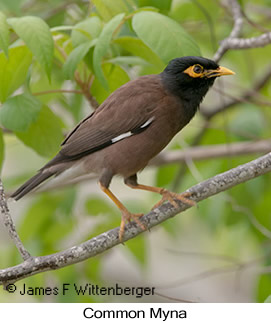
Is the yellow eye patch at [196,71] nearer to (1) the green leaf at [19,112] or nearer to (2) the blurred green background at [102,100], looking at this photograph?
(2) the blurred green background at [102,100]

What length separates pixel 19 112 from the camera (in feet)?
9.91

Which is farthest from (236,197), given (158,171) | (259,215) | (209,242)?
(209,242)

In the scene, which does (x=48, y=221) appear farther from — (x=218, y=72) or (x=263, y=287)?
(x=218, y=72)

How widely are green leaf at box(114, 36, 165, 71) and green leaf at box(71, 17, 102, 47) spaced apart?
14 cm

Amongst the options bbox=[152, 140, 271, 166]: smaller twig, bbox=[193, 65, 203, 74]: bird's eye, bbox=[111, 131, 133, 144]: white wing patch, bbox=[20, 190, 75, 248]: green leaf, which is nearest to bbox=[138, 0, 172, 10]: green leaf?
bbox=[193, 65, 203, 74]: bird's eye

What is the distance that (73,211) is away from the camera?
14.6 ft

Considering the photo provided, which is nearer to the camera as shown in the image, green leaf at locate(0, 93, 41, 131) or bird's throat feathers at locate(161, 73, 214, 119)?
green leaf at locate(0, 93, 41, 131)

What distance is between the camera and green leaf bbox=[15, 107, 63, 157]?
132 inches

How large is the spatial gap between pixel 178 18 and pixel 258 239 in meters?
1.76

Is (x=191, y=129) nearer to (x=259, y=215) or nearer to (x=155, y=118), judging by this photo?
(x=259, y=215)

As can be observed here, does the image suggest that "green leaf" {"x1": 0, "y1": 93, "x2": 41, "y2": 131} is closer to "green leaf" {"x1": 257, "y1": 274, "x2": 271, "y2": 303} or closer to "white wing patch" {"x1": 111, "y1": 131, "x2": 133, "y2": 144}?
"white wing patch" {"x1": 111, "y1": 131, "x2": 133, "y2": 144}

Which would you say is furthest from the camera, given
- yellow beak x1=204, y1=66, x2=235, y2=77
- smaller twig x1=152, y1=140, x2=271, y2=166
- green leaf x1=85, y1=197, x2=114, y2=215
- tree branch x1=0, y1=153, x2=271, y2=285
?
smaller twig x1=152, y1=140, x2=271, y2=166

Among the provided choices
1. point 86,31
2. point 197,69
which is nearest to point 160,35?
point 86,31

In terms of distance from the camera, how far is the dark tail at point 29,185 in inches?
134
